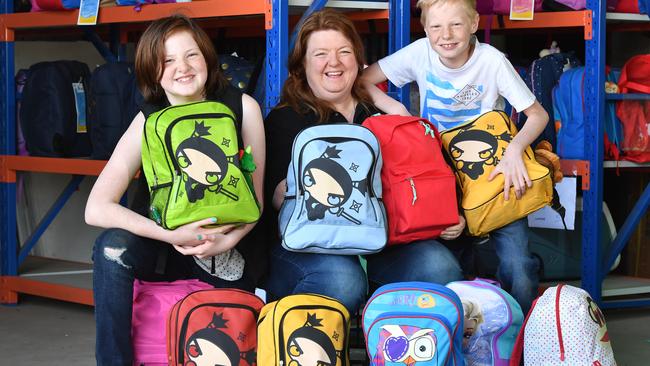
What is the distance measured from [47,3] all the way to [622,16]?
2.61 meters

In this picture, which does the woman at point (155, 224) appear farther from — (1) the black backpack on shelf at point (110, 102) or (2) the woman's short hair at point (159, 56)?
(1) the black backpack on shelf at point (110, 102)

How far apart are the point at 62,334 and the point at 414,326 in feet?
7.10

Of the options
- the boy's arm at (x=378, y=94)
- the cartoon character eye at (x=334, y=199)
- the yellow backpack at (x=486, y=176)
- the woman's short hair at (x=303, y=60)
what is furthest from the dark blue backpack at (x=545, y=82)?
the cartoon character eye at (x=334, y=199)

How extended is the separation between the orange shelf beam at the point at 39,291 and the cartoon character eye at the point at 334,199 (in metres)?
2.06

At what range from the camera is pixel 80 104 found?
470 centimetres

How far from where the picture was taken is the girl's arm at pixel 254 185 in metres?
2.85

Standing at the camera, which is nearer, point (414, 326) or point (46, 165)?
point (414, 326)

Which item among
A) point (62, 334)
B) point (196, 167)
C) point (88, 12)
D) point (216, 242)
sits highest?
point (88, 12)

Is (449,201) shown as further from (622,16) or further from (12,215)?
(12,215)

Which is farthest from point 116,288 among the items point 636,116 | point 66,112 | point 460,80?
point 636,116

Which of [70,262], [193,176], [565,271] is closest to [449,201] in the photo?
[193,176]

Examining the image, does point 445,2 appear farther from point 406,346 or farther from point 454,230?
point 406,346

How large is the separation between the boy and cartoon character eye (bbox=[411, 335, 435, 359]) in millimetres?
677

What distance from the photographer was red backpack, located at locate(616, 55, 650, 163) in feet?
14.9
